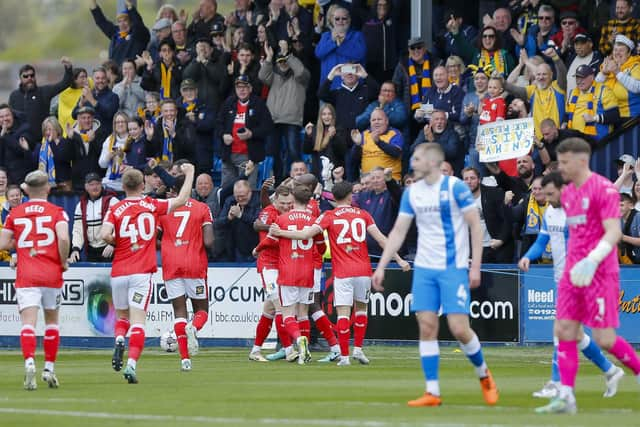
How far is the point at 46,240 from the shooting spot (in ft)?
48.7

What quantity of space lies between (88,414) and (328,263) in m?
12.3

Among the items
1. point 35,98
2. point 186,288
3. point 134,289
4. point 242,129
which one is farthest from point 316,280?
point 35,98

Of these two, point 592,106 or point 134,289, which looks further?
point 592,106

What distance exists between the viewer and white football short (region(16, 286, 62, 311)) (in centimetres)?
1473

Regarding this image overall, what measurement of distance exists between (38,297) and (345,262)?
5.20m

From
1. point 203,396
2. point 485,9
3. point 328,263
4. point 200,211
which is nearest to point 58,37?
point 485,9

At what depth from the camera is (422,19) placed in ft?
86.7

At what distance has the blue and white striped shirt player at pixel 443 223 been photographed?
12023 millimetres

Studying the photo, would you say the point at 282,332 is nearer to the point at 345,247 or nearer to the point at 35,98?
the point at 345,247

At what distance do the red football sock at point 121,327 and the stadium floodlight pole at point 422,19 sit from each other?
11.8 meters

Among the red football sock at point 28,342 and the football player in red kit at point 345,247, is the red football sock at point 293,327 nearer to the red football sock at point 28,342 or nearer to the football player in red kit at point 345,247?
the football player in red kit at point 345,247

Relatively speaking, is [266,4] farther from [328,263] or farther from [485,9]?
[328,263]

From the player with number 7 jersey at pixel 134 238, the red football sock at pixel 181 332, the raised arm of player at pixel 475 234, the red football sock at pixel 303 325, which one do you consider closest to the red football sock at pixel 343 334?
the red football sock at pixel 303 325

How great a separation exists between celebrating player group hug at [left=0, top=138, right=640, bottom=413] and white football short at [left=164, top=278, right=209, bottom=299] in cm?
2
